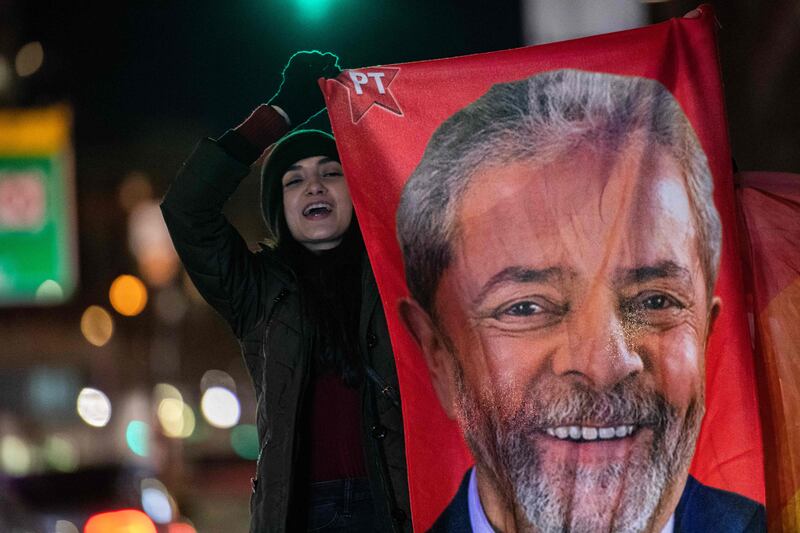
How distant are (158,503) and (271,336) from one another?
8.13 metres

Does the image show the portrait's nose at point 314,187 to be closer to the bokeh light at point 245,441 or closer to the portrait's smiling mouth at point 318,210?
the portrait's smiling mouth at point 318,210

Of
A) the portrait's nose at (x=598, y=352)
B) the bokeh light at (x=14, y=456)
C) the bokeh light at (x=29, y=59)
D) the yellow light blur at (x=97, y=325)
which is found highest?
the bokeh light at (x=29, y=59)

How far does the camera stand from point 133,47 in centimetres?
1170

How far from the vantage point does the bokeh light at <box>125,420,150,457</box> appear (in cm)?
1726

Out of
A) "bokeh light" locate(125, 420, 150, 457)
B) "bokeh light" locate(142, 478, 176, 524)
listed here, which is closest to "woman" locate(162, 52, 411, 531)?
"bokeh light" locate(142, 478, 176, 524)

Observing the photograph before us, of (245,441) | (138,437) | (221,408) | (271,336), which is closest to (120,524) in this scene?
(271,336)

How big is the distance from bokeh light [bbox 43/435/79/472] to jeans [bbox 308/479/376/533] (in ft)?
49.5

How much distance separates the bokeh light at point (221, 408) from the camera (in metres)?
17.4

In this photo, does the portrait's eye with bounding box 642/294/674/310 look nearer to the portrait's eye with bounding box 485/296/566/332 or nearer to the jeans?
the portrait's eye with bounding box 485/296/566/332

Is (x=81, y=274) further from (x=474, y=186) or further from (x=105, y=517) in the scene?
(x=474, y=186)

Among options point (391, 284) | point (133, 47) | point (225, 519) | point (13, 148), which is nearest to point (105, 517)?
point (225, 519)

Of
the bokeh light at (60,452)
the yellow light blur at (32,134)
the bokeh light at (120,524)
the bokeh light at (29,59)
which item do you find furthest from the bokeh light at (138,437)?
the bokeh light at (120,524)

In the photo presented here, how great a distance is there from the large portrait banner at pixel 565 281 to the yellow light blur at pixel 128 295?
21.2 m

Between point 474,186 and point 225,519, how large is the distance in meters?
7.75
